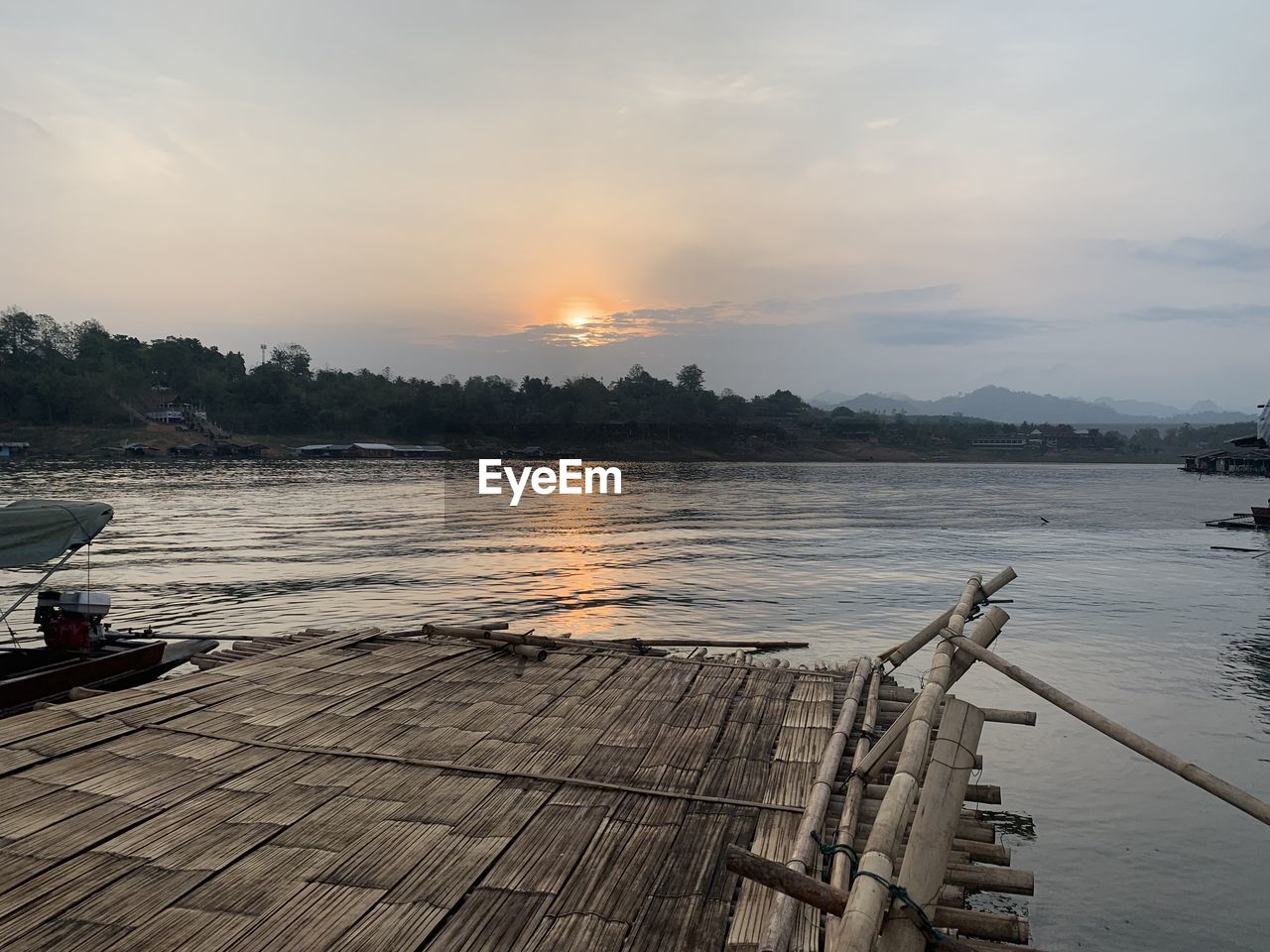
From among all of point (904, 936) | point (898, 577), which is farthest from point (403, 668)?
point (898, 577)

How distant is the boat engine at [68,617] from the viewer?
1329cm

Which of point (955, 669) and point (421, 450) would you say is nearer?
point (955, 669)

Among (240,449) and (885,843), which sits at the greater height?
(885,843)

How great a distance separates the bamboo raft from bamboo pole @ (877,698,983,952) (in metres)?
0.01

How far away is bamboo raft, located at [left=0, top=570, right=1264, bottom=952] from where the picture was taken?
4859 millimetres

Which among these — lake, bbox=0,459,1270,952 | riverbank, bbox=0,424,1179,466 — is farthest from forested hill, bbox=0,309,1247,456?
lake, bbox=0,459,1270,952

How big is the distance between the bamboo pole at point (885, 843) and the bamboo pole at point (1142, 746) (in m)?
0.41

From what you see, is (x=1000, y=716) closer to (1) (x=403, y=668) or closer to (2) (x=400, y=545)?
(1) (x=403, y=668)

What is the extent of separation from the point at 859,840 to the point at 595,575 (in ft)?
86.7

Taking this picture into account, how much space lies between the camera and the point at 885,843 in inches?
167

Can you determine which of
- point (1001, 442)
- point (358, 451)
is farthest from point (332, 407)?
point (1001, 442)

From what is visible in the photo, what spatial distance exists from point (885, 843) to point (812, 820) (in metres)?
1.96

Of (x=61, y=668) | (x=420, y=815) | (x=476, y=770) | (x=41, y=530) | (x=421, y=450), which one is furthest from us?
(x=421, y=450)

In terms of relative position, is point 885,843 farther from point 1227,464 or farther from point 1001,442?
point 1001,442
